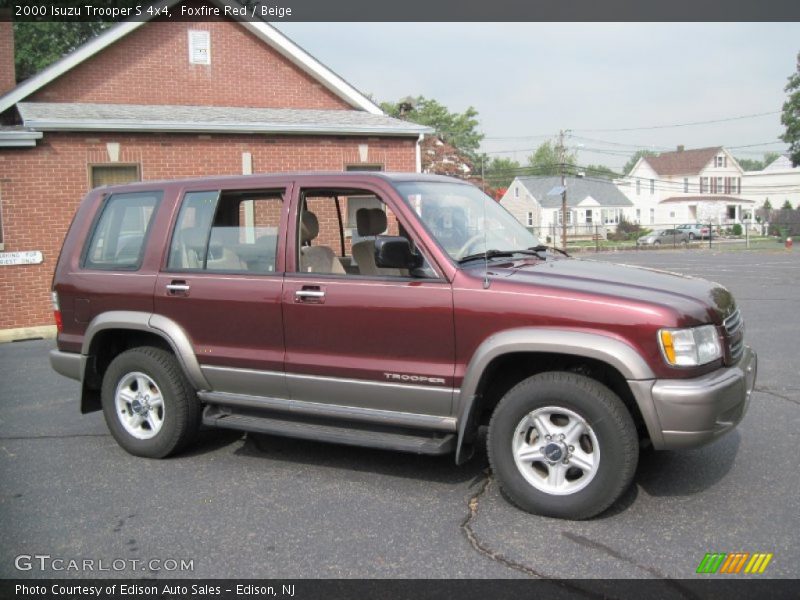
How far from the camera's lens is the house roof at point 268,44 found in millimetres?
14797

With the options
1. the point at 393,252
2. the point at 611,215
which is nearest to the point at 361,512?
the point at 393,252

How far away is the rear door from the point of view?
486cm

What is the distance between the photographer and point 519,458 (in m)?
4.18

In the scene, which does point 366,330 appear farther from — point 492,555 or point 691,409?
point 691,409

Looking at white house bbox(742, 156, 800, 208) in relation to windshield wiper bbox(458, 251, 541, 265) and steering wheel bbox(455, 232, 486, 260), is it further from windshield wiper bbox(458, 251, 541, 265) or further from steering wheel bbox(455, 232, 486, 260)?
steering wheel bbox(455, 232, 486, 260)

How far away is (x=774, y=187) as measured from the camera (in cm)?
8338

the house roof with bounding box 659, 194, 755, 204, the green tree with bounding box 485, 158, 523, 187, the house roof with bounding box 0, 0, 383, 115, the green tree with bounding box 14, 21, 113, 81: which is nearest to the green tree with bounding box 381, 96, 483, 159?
the green tree with bounding box 485, 158, 523, 187

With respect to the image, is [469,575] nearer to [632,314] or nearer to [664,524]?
[664,524]

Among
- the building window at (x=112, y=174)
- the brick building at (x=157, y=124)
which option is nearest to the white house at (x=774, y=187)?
the brick building at (x=157, y=124)

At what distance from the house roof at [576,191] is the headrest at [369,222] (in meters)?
65.2

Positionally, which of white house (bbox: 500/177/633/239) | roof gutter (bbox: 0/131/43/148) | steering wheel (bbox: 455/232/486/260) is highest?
white house (bbox: 500/177/633/239)

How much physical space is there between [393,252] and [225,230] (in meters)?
1.51

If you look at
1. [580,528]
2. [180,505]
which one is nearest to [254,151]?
[180,505]

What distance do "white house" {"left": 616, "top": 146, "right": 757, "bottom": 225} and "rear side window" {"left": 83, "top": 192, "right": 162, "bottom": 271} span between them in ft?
244
